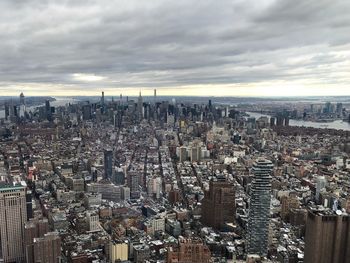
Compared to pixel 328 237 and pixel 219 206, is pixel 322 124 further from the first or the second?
pixel 328 237

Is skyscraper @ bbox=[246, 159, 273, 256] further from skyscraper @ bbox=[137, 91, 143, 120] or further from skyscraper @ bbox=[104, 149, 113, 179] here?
skyscraper @ bbox=[137, 91, 143, 120]

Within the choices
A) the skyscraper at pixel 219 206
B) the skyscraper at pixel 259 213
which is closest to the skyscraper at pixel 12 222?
the skyscraper at pixel 219 206

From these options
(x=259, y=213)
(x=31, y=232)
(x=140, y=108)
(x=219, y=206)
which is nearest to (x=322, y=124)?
(x=140, y=108)

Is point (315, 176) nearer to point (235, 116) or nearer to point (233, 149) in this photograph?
point (233, 149)

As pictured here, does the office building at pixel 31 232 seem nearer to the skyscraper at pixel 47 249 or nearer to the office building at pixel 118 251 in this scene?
the skyscraper at pixel 47 249

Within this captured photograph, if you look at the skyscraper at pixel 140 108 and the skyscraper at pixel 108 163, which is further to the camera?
the skyscraper at pixel 140 108

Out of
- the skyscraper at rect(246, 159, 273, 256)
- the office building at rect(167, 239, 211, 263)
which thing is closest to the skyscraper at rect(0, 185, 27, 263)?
the office building at rect(167, 239, 211, 263)
